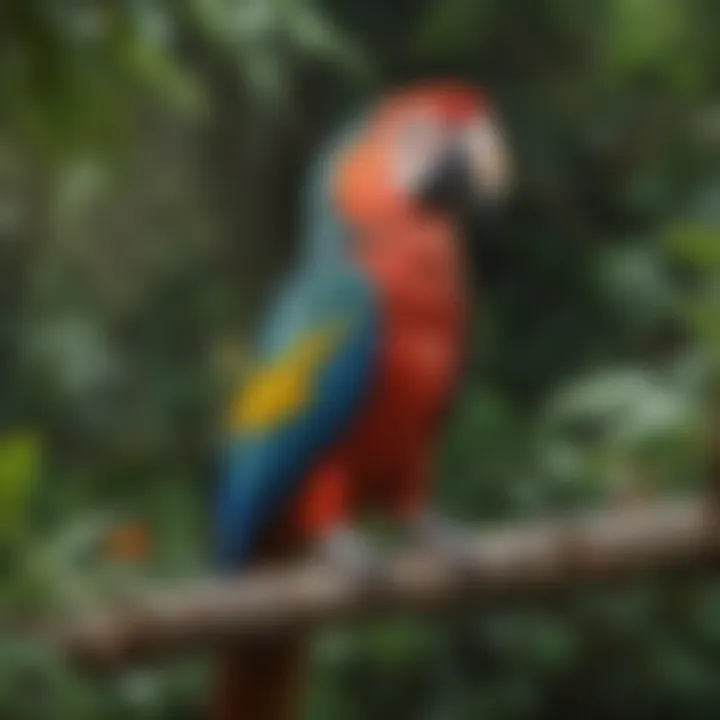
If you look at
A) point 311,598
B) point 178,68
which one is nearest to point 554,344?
point 311,598

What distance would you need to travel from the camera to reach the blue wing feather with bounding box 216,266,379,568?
0.97 m

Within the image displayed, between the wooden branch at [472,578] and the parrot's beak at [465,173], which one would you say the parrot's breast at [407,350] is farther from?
the wooden branch at [472,578]

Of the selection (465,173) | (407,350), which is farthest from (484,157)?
(407,350)

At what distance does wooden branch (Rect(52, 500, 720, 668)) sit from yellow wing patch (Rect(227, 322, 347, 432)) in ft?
0.56

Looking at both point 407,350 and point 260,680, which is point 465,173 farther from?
point 260,680

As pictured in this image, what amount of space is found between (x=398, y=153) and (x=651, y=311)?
21 cm

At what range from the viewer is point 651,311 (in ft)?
3.60

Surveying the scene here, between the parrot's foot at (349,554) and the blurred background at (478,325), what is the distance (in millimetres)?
70

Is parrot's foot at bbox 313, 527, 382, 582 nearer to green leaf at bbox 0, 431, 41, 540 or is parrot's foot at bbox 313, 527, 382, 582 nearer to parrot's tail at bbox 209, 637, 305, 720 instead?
parrot's tail at bbox 209, 637, 305, 720

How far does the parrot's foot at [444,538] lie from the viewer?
30.7 inches

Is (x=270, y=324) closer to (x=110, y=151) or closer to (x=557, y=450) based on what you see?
(x=557, y=450)

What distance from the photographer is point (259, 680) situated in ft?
2.87

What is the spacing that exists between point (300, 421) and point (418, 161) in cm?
17

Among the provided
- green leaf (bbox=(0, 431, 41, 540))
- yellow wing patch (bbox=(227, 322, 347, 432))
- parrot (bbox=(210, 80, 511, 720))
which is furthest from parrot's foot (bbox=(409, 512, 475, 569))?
green leaf (bbox=(0, 431, 41, 540))
